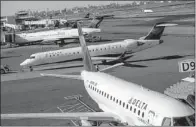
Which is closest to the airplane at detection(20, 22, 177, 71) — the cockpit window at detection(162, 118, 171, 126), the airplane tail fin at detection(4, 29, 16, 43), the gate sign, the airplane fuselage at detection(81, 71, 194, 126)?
the gate sign

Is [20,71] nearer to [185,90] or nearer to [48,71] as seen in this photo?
[48,71]

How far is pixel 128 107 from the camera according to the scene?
18.5 metres

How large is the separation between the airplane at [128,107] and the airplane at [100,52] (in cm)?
2122

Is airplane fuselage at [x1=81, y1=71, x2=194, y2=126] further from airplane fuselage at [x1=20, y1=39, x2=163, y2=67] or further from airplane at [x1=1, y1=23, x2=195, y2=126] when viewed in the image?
airplane fuselage at [x1=20, y1=39, x2=163, y2=67]

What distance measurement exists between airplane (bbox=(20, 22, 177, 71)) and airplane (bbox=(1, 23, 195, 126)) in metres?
21.2

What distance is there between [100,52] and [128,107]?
2930 cm

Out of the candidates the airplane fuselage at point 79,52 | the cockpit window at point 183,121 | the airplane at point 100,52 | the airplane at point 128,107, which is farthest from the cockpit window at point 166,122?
the airplane fuselage at point 79,52

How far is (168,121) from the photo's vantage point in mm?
14992

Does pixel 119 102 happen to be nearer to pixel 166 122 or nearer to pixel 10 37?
pixel 166 122

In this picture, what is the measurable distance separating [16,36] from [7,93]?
2075 inches

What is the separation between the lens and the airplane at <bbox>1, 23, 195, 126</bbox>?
15.3m

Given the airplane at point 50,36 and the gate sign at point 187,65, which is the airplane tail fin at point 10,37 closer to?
the airplane at point 50,36

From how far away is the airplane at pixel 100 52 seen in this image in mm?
46281

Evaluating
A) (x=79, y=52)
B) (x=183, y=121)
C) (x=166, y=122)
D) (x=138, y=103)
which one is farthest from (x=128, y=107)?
(x=79, y=52)
